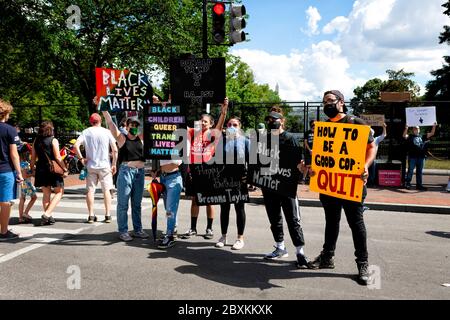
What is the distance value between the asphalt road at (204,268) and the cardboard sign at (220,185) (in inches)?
29.4

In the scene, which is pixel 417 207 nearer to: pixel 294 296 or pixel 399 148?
pixel 399 148

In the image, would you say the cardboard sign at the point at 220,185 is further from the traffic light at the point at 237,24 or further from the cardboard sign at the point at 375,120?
the cardboard sign at the point at 375,120

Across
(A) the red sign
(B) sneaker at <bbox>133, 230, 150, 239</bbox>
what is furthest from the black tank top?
(A) the red sign

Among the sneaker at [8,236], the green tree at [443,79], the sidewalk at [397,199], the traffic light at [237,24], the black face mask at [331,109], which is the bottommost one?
the sidewalk at [397,199]

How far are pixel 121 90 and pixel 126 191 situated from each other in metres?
1.65

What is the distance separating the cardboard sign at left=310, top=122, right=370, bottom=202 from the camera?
454 cm

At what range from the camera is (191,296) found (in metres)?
4.16

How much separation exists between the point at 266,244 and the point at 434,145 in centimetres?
1916

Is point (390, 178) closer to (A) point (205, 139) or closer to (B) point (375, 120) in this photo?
(B) point (375, 120)

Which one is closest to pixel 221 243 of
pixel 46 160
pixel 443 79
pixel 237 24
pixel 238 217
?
pixel 238 217

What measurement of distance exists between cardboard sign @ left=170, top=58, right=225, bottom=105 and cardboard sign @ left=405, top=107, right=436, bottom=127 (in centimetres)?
785

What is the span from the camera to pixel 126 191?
21.1ft

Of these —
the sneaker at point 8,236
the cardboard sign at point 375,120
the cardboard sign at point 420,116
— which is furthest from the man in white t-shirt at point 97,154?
the cardboard sign at point 420,116

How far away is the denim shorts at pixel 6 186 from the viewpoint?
6.14 meters
